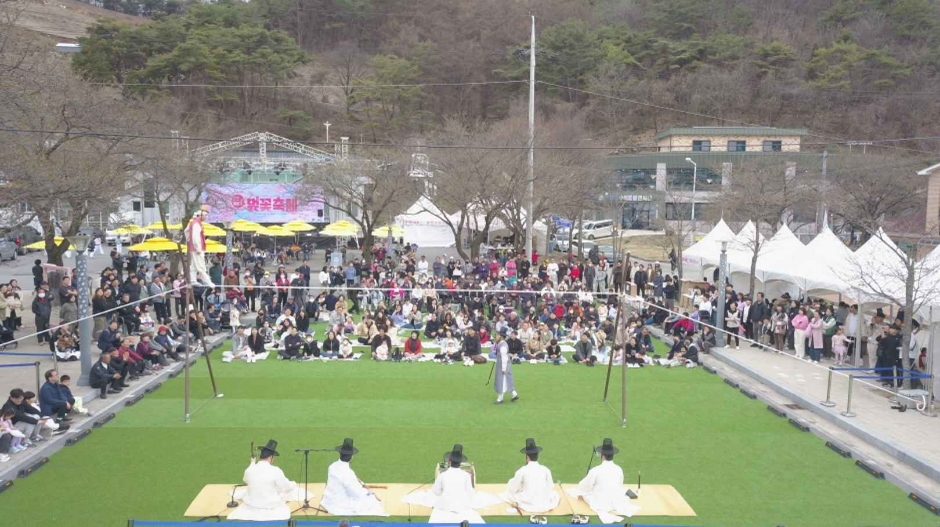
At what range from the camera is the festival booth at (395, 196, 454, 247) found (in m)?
38.0

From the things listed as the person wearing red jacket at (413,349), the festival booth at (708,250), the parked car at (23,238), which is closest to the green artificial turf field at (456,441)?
the person wearing red jacket at (413,349)

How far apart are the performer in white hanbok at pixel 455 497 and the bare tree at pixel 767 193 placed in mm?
22613

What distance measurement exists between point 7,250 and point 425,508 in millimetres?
35059

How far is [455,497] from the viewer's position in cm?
929

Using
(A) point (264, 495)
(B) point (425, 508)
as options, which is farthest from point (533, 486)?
(A) point (264, 495)

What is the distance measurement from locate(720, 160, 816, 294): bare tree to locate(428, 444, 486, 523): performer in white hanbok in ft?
74.2

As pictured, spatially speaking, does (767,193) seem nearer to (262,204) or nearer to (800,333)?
(800,333)

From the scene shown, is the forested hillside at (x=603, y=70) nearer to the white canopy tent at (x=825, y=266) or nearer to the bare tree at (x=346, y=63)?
the bare tree at (x=346, y=63)

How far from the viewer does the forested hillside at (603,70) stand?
6216cm

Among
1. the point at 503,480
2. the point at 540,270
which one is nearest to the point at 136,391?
the point at 503,480

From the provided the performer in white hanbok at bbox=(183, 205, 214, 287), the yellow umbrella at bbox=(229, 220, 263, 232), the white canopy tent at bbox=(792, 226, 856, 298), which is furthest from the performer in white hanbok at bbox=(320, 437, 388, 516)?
the yellow umbrella at bbox=(229, 220, 263, 232)

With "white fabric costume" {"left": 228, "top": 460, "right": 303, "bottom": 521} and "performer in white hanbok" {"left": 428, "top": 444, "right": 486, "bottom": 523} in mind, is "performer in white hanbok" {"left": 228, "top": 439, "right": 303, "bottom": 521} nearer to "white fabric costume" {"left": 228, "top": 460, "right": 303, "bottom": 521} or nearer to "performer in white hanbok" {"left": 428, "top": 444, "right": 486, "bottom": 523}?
"white fabric costume" {"left": 228, "top": 460, "right": 303, "bottom": 521}

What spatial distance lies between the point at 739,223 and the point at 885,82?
35.5 m

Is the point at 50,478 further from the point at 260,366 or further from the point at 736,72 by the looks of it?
the point at 736,72
